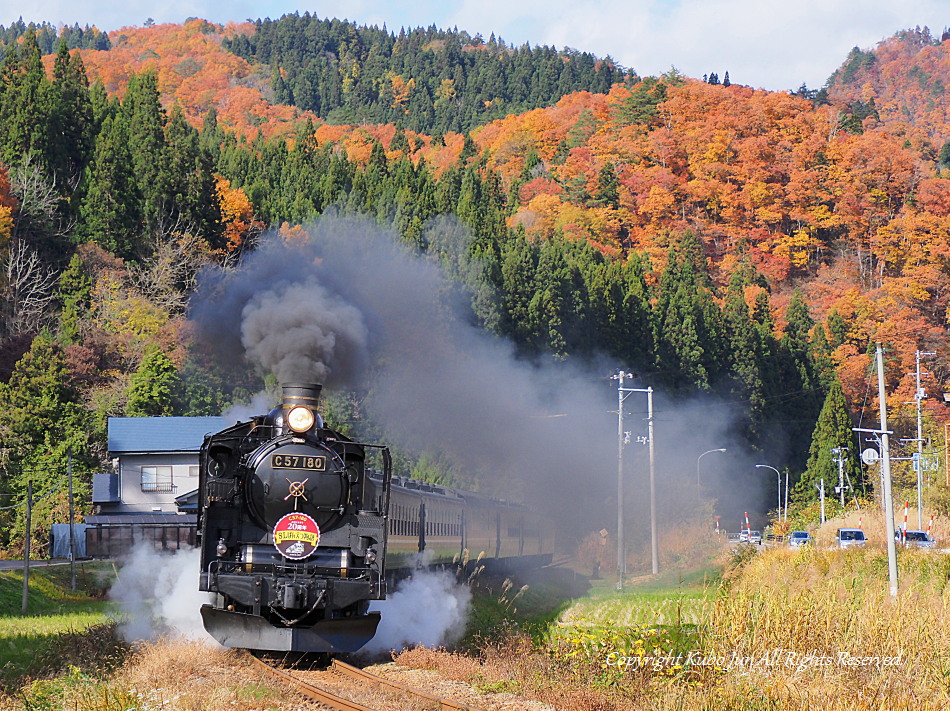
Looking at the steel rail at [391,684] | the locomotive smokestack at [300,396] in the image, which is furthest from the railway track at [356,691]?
the locomotive smokestack at [300,396]

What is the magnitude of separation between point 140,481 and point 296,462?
3223 centimetres

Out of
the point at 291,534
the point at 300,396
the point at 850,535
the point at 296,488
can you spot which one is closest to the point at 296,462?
the point at 296,488

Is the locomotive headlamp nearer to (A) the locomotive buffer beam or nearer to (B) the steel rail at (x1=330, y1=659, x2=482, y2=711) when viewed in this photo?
(A) the locomotive buffer beam

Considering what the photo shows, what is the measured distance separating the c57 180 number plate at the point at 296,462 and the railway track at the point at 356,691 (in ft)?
9.16

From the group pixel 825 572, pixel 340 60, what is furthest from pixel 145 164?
pixel 340 60

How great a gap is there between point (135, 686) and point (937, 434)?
71.6 meters

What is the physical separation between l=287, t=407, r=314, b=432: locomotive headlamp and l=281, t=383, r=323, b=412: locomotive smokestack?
0.35 meters

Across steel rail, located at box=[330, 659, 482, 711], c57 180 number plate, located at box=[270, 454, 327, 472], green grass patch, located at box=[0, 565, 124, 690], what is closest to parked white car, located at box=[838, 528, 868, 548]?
green grass patch, located at box=[0, 565, 124, 690]

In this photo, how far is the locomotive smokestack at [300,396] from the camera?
1695 cm

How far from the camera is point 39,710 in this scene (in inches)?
495

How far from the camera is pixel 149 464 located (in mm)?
45906

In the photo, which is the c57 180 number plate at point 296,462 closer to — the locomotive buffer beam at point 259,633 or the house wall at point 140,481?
the locomotive buffer beam at point 259,633

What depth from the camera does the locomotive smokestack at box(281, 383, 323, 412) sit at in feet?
55.6

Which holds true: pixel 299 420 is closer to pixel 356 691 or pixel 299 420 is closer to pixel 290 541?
pixel 290 541
